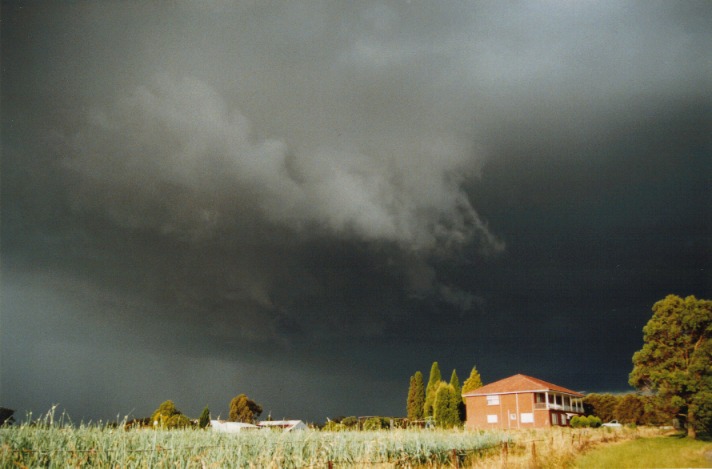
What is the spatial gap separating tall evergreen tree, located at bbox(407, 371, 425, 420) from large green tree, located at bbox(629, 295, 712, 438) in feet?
123

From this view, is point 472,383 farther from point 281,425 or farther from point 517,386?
point 281,425

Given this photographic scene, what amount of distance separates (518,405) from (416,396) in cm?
1988

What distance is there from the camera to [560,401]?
5625cm

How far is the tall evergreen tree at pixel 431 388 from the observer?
2307 inches

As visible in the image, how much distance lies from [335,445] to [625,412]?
6000 cm

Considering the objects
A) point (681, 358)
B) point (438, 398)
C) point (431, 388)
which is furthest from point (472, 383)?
point (681, 358)

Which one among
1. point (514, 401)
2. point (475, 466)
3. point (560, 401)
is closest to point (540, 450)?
point (475, 466)

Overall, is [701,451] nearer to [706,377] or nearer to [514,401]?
[706,377]

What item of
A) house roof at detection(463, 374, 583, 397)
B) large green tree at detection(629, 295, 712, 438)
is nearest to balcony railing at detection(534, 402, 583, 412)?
house roof at detection(463, 374, 583, 397)

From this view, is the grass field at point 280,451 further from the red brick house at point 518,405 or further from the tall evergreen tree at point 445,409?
the red brick house at point 518,405

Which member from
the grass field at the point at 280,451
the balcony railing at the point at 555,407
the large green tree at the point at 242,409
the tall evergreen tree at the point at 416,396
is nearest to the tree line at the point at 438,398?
the tall evergreen tree at the point at 416,396

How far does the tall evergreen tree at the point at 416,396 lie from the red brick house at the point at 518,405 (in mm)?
12046

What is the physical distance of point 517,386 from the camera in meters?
53.7

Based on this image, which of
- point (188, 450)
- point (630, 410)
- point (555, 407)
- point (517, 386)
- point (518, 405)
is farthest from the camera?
point (630, 410)
